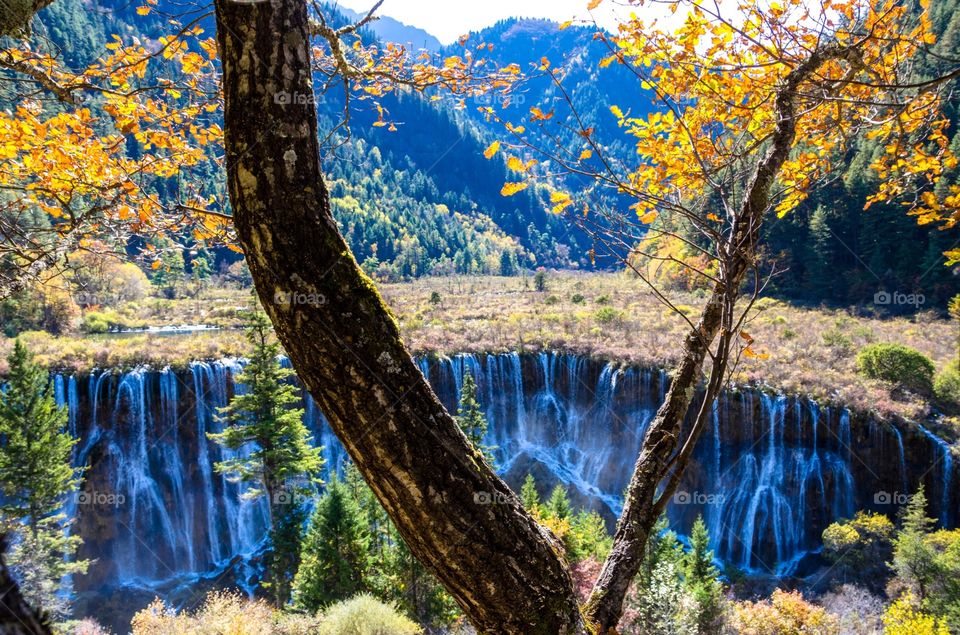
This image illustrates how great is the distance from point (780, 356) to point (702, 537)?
13.6 m

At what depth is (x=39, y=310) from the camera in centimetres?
2836

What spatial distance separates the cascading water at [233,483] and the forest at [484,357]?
109 mm

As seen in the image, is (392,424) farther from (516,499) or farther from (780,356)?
(780,356)

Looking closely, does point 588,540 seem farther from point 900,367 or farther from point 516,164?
point 516,164

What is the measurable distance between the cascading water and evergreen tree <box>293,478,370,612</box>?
5.23 m

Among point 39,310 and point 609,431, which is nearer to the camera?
point 609,431

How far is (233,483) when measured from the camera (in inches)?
802

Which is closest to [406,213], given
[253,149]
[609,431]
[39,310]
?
[39,310]

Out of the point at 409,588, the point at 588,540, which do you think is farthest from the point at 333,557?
the point at 588,540

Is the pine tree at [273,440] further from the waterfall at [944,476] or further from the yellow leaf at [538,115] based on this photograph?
the waterfall at [944,476]

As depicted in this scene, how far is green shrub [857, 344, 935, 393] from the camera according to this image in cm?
1956

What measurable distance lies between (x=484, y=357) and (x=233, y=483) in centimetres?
1138

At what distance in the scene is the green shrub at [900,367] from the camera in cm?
1956

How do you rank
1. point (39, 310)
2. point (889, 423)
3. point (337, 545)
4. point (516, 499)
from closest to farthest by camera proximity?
point (516, 499)
point (337, 545)
point (889, 423)
point (39, 310)
